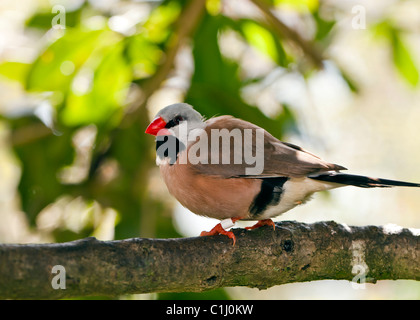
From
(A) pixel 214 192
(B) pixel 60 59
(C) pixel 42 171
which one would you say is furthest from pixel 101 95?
(A) pixel 214 192

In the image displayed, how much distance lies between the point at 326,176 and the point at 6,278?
1.19m

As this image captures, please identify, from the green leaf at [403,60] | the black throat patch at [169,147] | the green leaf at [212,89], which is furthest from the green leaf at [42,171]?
the green leaf at [403,60]

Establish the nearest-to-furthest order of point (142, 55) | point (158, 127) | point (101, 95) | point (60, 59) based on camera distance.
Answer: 1. point (158, 127)
2. point (60, 59)
3. point (101, 95)
4. point (142, 55)

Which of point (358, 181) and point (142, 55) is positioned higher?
point (142, 55)

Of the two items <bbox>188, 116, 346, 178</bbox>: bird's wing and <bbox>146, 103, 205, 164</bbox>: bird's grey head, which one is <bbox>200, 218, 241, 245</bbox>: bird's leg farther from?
<bbox>146, 103, 205, 164</bbox>: bird's grey head

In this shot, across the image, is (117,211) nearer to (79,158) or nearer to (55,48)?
(79,158)

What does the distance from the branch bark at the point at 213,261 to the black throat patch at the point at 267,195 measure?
3.6 inches

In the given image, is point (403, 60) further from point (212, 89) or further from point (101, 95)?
point (101, 95)

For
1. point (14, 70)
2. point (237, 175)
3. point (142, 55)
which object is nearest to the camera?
point (237, 175)

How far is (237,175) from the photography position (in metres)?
2.05

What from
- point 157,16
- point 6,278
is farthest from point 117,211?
point 6,278

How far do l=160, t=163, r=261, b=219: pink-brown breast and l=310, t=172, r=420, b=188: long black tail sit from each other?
0.26m

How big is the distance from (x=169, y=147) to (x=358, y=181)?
2.48 ft
